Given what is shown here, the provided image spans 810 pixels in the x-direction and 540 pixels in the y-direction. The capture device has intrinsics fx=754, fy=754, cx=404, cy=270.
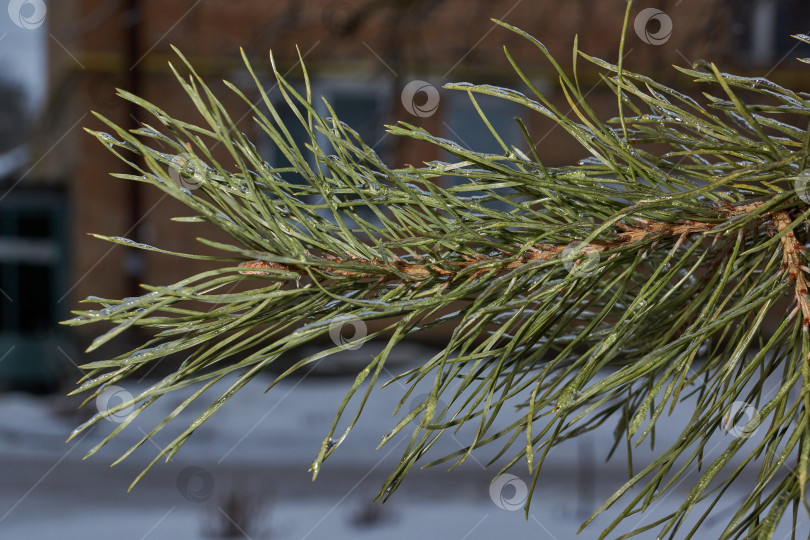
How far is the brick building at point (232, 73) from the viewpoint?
17.8 ft

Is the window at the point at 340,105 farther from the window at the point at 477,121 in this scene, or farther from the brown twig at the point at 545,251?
the brown twig at the point at 545,251

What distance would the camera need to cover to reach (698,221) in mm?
493

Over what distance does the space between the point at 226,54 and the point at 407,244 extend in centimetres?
499

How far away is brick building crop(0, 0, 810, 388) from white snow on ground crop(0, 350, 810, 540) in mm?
1044

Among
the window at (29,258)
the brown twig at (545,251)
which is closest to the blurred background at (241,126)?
the window at (29,258)

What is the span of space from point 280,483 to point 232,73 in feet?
9.22

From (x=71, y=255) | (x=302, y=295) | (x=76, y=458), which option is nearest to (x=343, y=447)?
(x=76, y=458)

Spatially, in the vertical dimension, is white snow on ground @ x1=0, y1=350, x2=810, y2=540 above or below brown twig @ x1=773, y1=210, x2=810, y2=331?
below

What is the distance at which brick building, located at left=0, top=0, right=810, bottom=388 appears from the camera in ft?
17.8

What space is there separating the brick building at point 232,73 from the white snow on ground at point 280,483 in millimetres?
1044

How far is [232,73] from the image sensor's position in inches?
205

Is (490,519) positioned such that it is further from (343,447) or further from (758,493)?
(758,493)

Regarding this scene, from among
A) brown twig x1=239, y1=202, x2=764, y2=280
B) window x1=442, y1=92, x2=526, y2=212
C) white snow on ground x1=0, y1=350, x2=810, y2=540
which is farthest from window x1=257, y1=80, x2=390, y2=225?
brown twig x1=239, y1=202, x2=764, y2=280

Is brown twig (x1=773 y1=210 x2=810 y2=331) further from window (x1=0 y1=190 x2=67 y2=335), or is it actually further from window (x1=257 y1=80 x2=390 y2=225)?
window (x1=0 y1=190 x2=67 y2=335)
